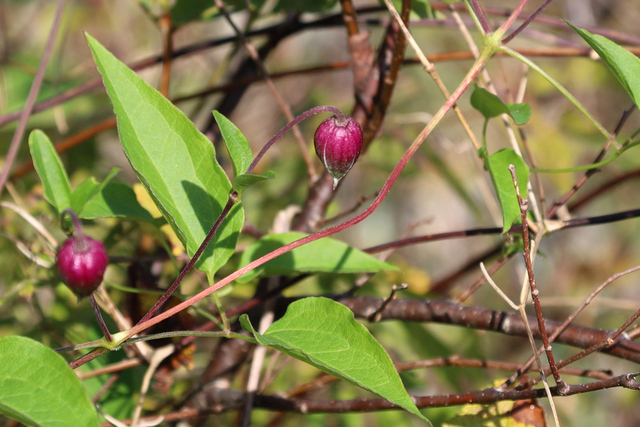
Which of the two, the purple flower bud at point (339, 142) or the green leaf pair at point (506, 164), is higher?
the green leaf pair at point (506, 164)

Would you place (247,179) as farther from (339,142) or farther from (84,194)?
(84,194)

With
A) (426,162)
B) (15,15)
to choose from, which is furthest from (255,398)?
(15,15)

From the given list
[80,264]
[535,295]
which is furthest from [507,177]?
[80,264]

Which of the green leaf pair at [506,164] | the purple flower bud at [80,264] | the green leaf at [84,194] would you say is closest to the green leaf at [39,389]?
the purple flower bud at [80,264]

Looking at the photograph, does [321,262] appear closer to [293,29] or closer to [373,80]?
[373,80]

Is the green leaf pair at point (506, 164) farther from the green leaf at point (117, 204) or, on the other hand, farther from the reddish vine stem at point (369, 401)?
the green leaf at point (117, 204)

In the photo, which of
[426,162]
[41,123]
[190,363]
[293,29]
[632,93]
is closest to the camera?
[632,93]
